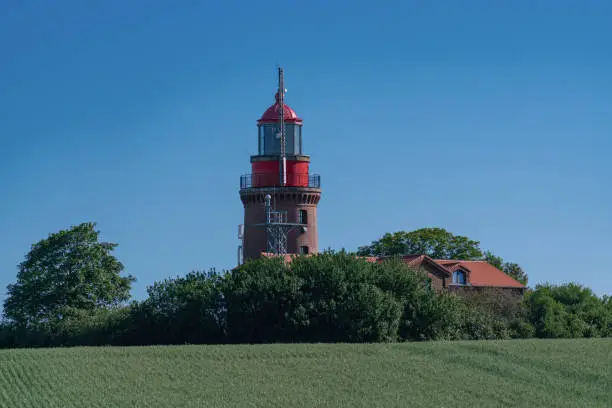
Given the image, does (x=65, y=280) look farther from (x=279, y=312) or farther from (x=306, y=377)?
(x=306, y=377)

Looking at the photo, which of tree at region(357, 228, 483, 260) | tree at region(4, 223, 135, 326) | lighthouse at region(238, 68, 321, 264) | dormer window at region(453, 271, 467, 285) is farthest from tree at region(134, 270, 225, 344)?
tree at region(357, 228, 483, 260)

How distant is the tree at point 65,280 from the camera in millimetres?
68250

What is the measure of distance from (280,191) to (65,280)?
15.7 metres

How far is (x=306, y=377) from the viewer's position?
45.2 m

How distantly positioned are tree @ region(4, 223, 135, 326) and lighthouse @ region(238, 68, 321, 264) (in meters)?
10.3

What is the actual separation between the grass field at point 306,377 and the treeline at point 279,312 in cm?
752

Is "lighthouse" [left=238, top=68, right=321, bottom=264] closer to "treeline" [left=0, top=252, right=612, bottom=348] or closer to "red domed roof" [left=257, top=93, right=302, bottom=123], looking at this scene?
"red domed roof" [left=257, top=93, right=302, bottom=123]

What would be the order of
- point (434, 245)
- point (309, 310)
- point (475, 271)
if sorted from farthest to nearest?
point (434, 245), point (475, 271), point (309, 310)

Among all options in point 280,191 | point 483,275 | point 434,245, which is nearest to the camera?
point 280,191

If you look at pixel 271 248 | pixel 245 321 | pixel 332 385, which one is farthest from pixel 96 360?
pixel 271 248

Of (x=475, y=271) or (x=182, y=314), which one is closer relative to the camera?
(x=182, y=314)

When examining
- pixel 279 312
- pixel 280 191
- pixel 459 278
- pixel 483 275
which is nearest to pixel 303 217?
pixel 280 191

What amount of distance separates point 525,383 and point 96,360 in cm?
1732

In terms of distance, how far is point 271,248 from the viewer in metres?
76.2
